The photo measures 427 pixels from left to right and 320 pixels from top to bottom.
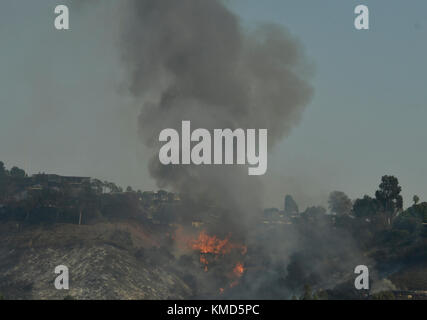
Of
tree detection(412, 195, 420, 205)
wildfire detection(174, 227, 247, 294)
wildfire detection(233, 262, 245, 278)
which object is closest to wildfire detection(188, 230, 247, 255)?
wildfire detection(174, 227, 247, 294)

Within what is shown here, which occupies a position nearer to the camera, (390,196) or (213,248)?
(213,248)

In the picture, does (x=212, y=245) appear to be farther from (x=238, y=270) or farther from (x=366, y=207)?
(x=366, y=207)

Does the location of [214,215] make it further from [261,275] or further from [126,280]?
[126,280]

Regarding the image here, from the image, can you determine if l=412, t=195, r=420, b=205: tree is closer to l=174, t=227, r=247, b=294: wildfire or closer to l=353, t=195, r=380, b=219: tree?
l=353, t=195, r=380, b=219: tree

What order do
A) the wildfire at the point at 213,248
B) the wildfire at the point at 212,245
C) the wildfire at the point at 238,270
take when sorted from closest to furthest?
1. the wildfire at the point at 238,270
2. the wildfire at the point at 213,248
3. the wildfire at the point at 212,245

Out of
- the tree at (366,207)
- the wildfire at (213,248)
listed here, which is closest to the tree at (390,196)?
the tree at (366,207)

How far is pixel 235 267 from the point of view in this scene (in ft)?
543

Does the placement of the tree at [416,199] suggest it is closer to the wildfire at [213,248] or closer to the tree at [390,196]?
the tree at [390,196]

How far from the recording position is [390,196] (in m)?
191

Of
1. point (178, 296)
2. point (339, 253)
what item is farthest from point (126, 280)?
point (339, 253)

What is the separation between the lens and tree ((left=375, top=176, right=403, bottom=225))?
190000 mm

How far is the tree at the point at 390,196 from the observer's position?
19000 cm

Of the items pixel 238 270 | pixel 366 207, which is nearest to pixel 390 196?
pixel 366 207

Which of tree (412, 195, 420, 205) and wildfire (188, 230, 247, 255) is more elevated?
tree (412, 195, 420, 205)
